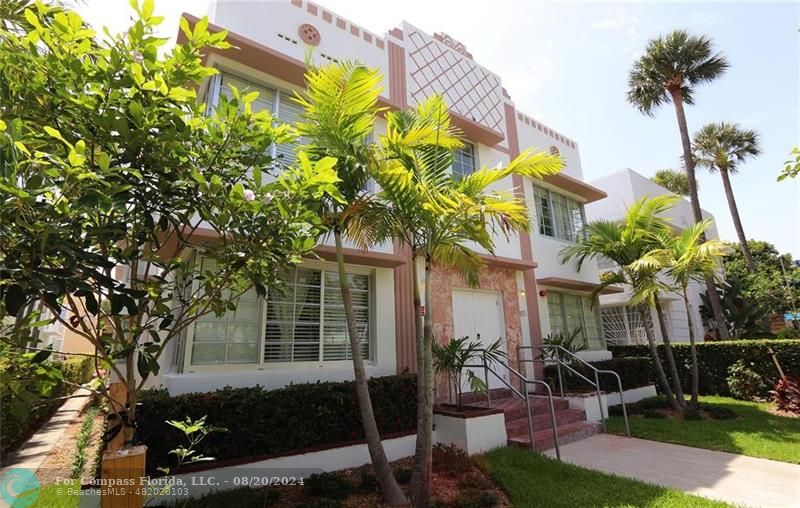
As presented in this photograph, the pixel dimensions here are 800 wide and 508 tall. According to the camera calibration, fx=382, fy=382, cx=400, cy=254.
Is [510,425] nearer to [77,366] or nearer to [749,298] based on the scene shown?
[77,366]

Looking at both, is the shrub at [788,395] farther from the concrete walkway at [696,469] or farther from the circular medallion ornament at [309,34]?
the circular medallion ornament at [309,34]

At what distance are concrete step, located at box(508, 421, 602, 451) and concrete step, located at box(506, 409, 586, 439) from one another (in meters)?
0.10

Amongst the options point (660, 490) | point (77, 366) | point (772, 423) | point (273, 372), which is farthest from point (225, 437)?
point (77, 366)

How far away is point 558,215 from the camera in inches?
464

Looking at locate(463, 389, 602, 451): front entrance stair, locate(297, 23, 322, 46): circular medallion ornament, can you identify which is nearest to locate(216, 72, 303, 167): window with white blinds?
locate(297, 23, 322, 46): circular medallion ornament

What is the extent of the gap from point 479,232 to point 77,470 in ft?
22.4

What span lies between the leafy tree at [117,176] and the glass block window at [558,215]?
9584mm

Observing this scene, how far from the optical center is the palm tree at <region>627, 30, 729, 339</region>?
12805mm

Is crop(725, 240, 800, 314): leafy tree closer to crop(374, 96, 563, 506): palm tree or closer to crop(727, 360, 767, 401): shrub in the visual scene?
crop(727, 360, 767, 401): shrub

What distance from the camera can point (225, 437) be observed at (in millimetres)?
4723

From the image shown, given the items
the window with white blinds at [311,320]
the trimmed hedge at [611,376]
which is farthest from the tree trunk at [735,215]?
the window with white blinds at [311,320]

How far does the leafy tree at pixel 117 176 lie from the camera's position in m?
2.00

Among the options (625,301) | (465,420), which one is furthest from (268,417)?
(625,301)

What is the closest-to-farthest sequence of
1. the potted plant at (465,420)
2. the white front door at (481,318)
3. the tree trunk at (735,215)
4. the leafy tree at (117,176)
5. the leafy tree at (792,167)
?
the leafy tree at (117,176), the leafy tree at (792,167), the potted plant at (465,420), the white front door at (481,318), the tree trunk at (735,215)
